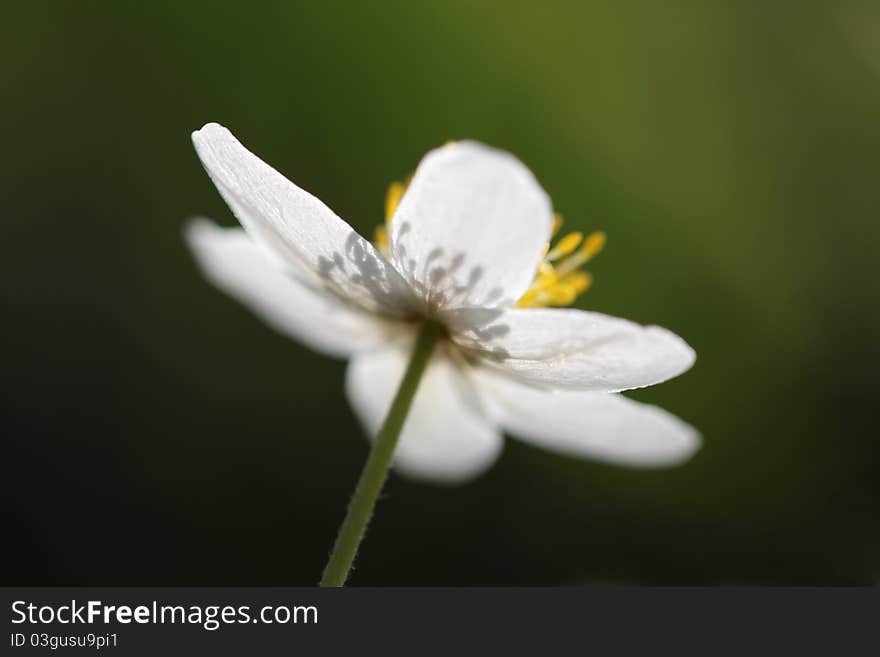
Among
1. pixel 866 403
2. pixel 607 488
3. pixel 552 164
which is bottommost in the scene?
pixel 607 488

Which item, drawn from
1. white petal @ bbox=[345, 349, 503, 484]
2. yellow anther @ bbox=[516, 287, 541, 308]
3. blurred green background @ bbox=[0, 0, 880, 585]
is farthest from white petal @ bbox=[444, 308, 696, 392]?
blurred green background @ bbox=[0, 0, 880, 585]

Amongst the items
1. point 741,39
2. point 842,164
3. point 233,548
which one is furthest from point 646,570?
point 741,39

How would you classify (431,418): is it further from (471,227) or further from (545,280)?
(471,227)

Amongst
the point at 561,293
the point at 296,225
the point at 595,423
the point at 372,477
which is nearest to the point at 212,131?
the point at 296,225

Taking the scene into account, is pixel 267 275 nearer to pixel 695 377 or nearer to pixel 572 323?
pixel 572 323

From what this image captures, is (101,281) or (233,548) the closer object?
(233,548)

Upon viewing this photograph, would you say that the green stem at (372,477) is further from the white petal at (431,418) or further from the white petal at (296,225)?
the white petal at (431,418)
